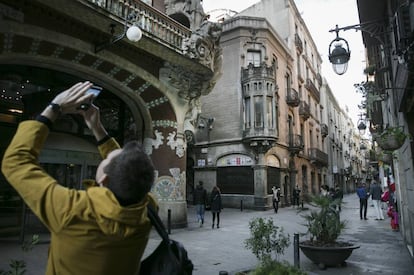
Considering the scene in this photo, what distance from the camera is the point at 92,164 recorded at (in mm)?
11461

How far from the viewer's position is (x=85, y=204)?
5.09 ft

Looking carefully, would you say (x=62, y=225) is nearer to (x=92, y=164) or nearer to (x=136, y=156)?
(x=136, y=156)

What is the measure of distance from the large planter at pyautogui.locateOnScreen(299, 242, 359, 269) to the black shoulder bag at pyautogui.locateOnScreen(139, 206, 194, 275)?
5.46m

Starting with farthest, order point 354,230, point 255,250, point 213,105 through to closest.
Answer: point 213,105 → point 354,230 → point 255,250

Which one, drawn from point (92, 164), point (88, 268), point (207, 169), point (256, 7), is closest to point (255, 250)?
point (88, 268)

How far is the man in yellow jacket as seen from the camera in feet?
4.98

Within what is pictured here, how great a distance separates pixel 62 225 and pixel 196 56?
10.8 meters

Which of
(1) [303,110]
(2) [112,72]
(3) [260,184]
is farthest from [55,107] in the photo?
(1) [303,110]

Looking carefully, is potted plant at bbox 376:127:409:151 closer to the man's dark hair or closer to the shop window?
the man's dark hair

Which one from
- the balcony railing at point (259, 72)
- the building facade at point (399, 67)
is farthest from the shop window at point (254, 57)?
the building facade at point (399, 67)

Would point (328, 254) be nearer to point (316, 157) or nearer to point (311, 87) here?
point (316, 157)

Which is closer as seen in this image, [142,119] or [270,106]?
[142,119]

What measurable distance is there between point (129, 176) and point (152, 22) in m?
10.1

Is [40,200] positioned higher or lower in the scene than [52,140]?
lower
